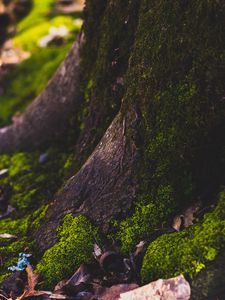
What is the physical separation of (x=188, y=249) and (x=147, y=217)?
443mm

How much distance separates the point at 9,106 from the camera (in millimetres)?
6262

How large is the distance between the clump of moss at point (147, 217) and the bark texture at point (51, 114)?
194 cm

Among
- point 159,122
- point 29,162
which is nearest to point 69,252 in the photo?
point 159,122

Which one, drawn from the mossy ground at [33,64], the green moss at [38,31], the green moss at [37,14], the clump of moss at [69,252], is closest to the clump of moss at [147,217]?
the clump of moss at [69,252]

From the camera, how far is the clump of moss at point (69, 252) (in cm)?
292

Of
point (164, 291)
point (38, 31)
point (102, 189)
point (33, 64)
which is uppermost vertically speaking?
point (38, 31)

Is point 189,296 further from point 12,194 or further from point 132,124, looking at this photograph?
point 12,194

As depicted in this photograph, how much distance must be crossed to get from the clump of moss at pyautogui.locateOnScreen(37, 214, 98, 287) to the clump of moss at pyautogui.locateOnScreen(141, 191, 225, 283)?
1.60ft

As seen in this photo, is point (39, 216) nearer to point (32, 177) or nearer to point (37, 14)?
point (32, 177)

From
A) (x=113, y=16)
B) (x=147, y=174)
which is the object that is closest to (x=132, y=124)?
(x=147, y=174)

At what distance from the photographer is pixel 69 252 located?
2.97 metres

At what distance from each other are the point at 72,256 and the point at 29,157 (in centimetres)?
215

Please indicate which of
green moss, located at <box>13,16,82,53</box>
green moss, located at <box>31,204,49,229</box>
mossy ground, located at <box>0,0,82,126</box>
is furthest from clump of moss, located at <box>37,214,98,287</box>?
green moss, located at <box>13,16,82,53</box>

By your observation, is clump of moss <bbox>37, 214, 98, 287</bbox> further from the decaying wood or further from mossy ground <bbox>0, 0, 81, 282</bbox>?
mossy ground <bbox>0, 0, 81, 282</bbox>
